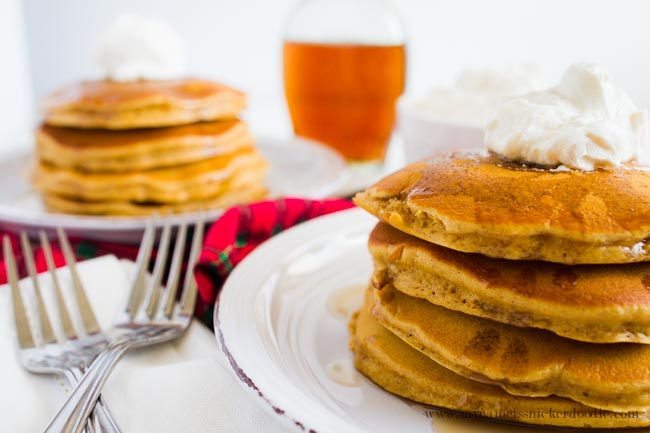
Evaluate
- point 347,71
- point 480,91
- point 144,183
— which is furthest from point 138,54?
point 480,91

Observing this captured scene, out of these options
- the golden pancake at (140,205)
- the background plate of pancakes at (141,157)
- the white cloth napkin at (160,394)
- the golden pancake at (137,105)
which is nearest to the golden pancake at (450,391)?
the white cloth napkin at (160,394)

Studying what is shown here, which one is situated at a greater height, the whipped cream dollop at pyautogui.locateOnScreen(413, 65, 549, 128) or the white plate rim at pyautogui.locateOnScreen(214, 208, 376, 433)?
the whipped cream dollop at pyautogui.locateOnScreen(413, 65, 549, 128)

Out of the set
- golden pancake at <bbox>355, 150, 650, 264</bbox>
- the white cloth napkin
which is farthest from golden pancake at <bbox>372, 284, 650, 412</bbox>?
the white cloth napkin

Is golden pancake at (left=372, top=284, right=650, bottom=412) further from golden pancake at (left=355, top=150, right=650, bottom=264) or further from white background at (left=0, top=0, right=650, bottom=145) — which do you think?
white background at (left=0, top=0, right=650, bottom=145)

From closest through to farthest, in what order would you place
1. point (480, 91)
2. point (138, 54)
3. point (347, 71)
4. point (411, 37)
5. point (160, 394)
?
point (160, 394) → point (480, 91) → point (138, 54) → point (347, 71) → point (411, 37)

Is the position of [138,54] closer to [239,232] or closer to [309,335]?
[239,232]

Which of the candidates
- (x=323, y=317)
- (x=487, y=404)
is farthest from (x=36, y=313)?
(x=487, y=404)

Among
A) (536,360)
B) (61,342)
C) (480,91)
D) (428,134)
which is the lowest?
(61,342)
